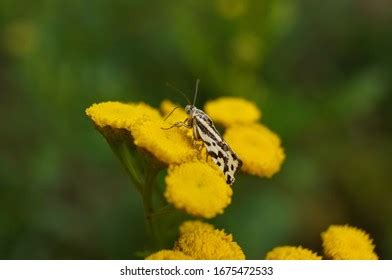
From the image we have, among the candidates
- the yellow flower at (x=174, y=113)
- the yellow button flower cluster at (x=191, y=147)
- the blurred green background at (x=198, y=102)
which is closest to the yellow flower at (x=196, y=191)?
the yellow button flower cluster at (x=191, y=147)

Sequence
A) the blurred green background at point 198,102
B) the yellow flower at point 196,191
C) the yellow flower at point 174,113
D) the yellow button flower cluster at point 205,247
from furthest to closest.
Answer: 1. the blurred green background at point 198,102
2. the yellow flower at point 174,113
3. the yellow button flower cluster at point 205,247
4. the yellow flower at point 196,191

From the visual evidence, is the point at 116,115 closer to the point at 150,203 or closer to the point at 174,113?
the point at 150,203

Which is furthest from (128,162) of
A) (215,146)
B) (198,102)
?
(198,102)

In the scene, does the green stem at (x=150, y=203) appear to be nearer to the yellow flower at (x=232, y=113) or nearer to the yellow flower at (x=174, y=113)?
the yellow flower at (x=174, y=113)

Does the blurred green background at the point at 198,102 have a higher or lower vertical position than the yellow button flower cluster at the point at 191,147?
higher

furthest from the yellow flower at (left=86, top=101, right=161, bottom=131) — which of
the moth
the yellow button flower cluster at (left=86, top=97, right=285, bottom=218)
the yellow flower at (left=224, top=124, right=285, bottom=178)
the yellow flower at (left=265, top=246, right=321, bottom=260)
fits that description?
the yellow flower at (left=265, top=246, right=321, bottom=260)
